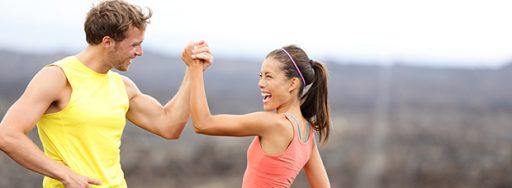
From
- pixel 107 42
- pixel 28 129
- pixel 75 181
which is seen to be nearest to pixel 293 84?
pixel 107 42

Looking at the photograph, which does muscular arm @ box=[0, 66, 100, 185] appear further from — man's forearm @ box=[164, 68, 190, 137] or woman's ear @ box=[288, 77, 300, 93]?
woman's ear @ box=[288, 77, 300, 93]

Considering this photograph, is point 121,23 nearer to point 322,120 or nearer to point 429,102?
point 322,120

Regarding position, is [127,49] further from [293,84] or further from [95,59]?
[293,84]

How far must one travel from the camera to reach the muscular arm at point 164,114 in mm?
4105

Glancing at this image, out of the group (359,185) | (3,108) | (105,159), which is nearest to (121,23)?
(105,159)

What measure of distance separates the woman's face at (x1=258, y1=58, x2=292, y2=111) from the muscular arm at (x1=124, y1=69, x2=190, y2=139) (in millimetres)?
417

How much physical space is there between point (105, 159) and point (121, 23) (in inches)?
23.4

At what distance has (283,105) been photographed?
13.0 ft

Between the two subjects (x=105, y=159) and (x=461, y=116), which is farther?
(x=461, y=116)

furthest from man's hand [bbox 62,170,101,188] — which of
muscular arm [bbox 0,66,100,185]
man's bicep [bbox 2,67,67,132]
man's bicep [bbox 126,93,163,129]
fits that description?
man's bicep [bbox 126,93,163,129]

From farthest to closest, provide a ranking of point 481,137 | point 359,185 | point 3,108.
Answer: point 481,137 → point 3,108 → point 359,185

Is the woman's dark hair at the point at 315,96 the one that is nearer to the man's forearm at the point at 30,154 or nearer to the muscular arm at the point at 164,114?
the muscular arm at the point at 164,114

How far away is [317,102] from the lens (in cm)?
405

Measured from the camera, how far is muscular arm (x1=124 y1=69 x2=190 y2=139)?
4.11 meters
